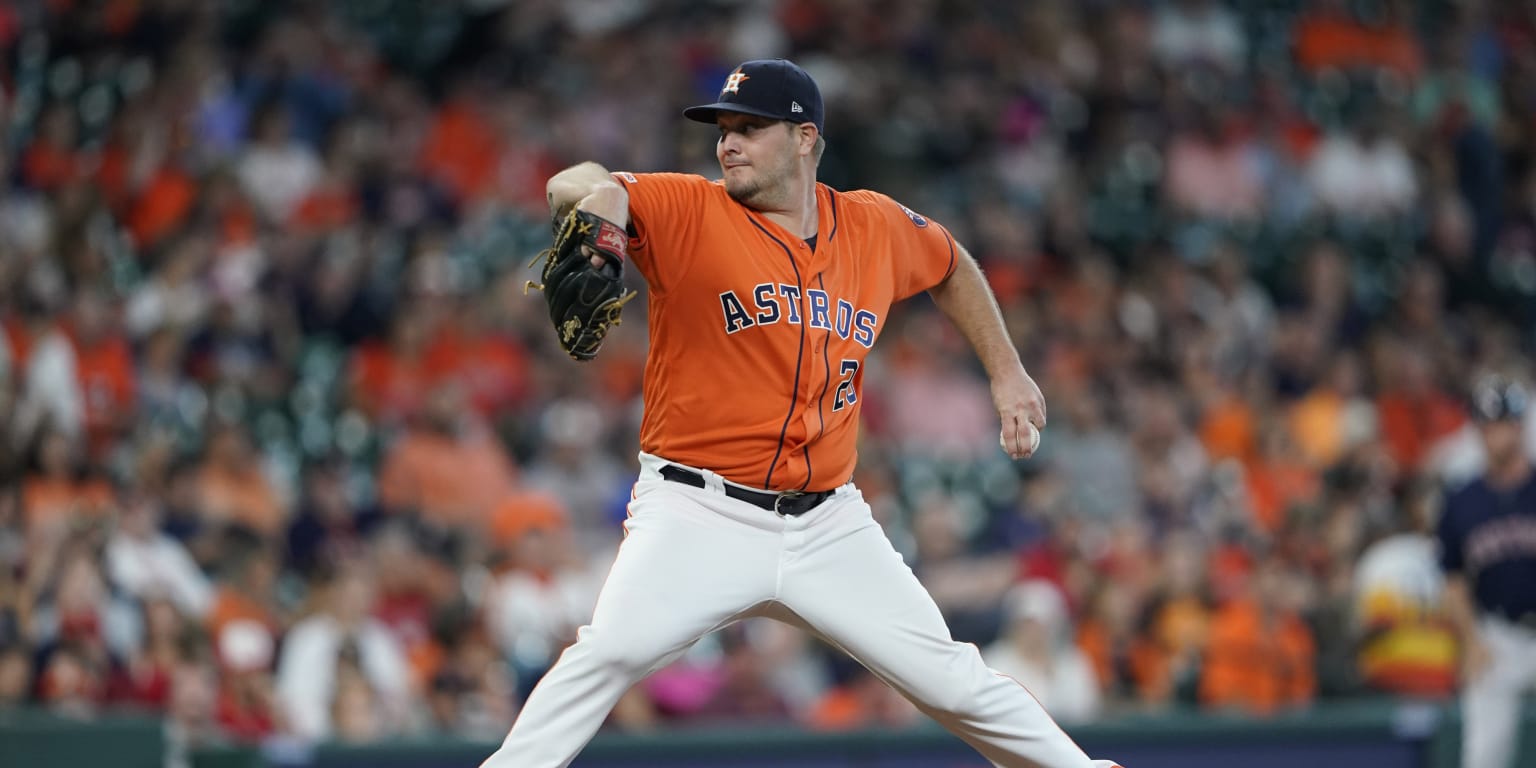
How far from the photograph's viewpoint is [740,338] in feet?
15.6

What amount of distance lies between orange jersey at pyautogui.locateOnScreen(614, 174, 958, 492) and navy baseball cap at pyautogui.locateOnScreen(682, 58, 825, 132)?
0.66ft

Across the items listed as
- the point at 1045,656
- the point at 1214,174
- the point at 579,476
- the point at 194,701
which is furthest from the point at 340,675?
the point at 1214,174

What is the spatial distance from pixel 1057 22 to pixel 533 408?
20.5 feet

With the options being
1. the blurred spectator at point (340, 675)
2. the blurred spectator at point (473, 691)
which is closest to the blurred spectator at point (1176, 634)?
the blurred spectator at point (473, 691)

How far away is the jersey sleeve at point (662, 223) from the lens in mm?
4613

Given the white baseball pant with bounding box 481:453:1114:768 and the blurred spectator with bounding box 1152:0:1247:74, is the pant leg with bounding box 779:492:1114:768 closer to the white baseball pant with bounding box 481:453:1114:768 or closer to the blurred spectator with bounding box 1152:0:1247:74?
the white baseball pant with bounding box 481:453:1114:768

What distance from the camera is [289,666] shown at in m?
8.10

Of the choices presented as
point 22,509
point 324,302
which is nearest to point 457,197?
point 324,302

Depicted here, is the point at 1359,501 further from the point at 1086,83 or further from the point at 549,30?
the point at 549,30

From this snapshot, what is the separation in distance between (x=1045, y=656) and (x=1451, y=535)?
1.94m

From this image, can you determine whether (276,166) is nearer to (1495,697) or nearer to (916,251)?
(916,251)

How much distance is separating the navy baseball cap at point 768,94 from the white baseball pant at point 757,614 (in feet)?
2.91

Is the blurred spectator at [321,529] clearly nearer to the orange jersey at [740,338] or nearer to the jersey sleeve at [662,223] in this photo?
the orange jersey at [740,338]

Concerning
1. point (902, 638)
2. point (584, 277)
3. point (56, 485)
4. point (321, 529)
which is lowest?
point (321, 529)
